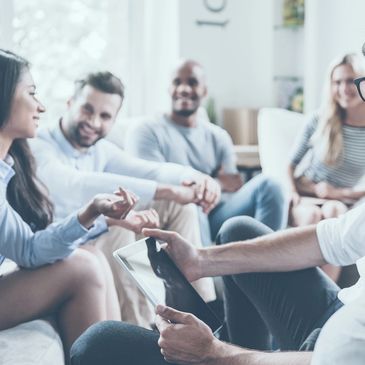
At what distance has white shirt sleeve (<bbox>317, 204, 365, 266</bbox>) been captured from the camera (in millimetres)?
1272

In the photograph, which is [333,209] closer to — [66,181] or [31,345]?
[66,181]

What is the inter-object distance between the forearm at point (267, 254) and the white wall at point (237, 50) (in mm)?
2586

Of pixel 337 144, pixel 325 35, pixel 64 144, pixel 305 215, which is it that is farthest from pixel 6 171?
pixel 325 35

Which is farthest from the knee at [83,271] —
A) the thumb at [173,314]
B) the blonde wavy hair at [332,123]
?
the blonde wavy hair at [332,123]

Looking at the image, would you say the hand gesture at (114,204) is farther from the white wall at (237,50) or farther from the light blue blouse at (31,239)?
the white wall at (237,50)

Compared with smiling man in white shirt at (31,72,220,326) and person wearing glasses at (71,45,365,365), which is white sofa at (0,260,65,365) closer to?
person wearing glasses at (71,45,365,365)

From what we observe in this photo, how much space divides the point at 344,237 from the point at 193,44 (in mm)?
2751

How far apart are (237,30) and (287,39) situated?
35cm

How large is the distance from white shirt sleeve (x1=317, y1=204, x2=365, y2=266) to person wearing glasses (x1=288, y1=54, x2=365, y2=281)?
1291mm

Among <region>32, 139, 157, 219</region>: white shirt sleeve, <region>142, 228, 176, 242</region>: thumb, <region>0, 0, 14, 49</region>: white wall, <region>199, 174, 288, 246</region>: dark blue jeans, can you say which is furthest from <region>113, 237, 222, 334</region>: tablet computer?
<region>0, 0, 14, 49</region>: white wall

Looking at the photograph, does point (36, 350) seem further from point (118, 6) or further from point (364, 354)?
point (118, 6)

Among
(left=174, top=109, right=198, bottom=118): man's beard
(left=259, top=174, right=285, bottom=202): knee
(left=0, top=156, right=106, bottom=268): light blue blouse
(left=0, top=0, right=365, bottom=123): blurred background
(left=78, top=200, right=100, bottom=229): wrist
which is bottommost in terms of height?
(left=259, top=174, right=285, bottom=202): knee

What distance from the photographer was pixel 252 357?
1.05m

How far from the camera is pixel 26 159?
66.4 inches
